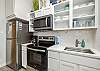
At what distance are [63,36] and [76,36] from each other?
39 centimetres

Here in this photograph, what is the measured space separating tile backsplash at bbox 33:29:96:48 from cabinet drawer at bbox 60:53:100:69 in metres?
0.66

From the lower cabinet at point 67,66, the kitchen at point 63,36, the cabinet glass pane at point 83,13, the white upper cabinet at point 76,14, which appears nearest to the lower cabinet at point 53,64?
the kitchen at point 63,36

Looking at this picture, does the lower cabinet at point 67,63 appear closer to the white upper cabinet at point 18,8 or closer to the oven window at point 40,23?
the oven window at point 40,23

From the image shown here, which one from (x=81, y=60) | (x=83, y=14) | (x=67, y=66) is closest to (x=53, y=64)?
(x=67, y=66)

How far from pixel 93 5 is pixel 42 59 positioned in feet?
5.41

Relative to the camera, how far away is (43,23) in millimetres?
2812

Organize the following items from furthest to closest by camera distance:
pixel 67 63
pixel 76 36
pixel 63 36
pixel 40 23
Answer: pixel 40 23 → pixel 63 36 → pixel 76 36 → pixel 67 63

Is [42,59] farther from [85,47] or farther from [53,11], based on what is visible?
[53,11]

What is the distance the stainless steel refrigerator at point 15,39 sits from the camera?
3.11 meters

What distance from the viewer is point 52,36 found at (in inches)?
114

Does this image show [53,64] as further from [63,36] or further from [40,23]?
[40,23]

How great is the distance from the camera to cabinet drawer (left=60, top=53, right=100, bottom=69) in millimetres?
1543

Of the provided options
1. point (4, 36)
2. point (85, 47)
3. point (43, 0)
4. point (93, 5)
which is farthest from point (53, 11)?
point (4, 36)

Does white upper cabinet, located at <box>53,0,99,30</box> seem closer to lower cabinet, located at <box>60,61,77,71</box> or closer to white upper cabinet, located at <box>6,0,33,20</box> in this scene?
lower cabinet, located at <box>60,61,77,71</box>
